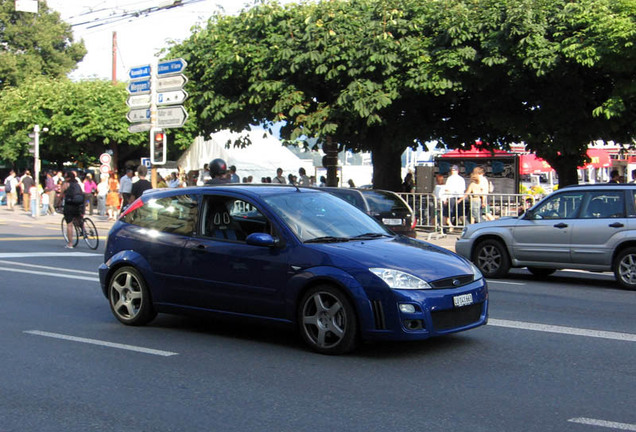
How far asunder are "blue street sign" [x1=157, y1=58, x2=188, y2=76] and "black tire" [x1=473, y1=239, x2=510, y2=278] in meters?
9.41

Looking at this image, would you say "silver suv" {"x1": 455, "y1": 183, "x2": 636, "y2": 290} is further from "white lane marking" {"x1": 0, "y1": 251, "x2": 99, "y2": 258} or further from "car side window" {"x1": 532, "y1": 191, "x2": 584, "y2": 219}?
"white lane marking" {"x1": 0, "y1": 251, "x2": 99, "y2": 258}

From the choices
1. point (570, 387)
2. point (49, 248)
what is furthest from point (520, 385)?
point (49, 248)

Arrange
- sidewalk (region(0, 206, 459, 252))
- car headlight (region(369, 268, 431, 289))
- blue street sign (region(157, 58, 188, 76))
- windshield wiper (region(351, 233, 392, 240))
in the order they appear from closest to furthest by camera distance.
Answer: car headlight (region(369, 268, 431, 289)) → windshield wiper (region(351, 233, 392, 240)) → blue street sign (region(157, 58, 188, 76)) → sidewalk (region(0, 206, 459, 252))

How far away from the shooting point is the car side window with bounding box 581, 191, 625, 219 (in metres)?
12.6

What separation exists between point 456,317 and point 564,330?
77.8 inches

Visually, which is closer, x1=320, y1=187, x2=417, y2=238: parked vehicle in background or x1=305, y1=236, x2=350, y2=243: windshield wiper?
x1=305, y1=236, x2=350, y2=243: windshield wiper

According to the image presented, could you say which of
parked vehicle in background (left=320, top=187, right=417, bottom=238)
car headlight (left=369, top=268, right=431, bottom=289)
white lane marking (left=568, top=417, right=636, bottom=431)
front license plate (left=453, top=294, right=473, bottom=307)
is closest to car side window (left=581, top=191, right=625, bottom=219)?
parked vehicle in background (left=320, top=187, right=417, bottom=238)

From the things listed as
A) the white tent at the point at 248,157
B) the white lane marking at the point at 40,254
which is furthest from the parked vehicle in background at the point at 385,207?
the white tent at the point at 248,157

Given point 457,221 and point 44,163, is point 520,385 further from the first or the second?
point 44,163

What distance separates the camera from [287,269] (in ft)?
23.9

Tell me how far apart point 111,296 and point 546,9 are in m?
15.8

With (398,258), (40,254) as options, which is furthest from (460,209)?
(398,258)

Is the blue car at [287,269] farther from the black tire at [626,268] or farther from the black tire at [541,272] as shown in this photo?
the black tire at [541,272]

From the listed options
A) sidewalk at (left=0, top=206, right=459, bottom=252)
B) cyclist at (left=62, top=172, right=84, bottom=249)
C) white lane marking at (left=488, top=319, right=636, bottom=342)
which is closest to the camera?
white lane marking at (left=488, top=319, right=636, bottom=342)
